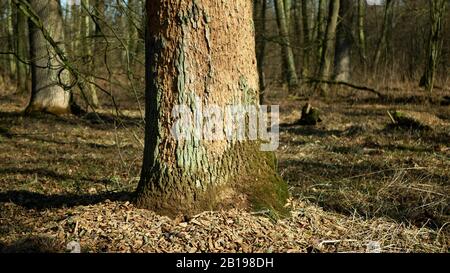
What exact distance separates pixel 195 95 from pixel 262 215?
1.02 meters

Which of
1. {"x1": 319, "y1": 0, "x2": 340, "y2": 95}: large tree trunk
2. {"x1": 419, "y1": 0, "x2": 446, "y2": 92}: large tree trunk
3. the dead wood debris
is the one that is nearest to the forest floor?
the dead wood debris

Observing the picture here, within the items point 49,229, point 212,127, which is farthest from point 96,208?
point 212,127

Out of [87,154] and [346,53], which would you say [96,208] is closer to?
[87,154]

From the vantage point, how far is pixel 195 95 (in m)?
3.47

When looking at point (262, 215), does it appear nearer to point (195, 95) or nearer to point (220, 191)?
point (220, 191)

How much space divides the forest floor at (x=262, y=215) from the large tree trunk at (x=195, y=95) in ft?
0.55

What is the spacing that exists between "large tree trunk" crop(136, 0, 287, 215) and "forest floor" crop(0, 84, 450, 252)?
17cm

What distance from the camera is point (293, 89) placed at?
56.0 feet

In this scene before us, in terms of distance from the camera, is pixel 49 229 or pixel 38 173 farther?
pixel 38 173

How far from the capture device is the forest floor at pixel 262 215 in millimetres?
3342

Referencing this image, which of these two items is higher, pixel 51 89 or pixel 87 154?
pixel 51 89

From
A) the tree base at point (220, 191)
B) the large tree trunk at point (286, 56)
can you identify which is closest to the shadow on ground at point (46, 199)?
the tree base at point (220, 191)

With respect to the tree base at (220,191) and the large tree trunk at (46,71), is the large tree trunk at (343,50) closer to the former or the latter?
the large tree trunk at (46,71)

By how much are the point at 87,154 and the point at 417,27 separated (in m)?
A: 21.4
